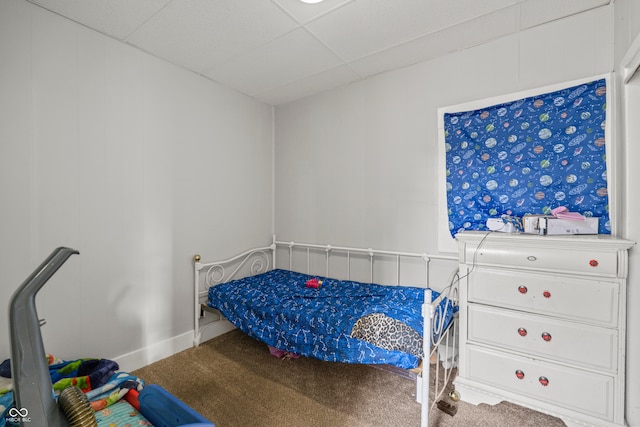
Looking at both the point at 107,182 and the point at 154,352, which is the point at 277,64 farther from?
the point at 154,352

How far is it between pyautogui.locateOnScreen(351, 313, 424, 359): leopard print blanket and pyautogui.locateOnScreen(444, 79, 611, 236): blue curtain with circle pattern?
0.96 meters

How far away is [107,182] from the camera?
2186mm

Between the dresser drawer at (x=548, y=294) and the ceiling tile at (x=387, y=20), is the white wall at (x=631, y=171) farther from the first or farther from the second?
the ceiling tile at (x=387, y=20)

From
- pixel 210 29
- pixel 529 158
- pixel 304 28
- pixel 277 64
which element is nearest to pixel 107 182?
pixel 210 29

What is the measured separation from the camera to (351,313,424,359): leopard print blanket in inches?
68.9

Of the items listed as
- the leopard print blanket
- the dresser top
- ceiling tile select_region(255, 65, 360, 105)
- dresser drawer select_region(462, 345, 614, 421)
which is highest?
ceiling tile select_region(255, 65, 360, 105)

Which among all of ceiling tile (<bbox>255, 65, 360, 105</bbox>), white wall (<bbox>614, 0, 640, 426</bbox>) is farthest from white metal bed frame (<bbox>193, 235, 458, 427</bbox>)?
ceiling tile (<bbox>255, 65, 360, 105</bbox>)

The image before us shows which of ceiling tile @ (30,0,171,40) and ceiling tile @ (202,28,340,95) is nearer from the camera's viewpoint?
ceiling tile @ (30,0,171,40)

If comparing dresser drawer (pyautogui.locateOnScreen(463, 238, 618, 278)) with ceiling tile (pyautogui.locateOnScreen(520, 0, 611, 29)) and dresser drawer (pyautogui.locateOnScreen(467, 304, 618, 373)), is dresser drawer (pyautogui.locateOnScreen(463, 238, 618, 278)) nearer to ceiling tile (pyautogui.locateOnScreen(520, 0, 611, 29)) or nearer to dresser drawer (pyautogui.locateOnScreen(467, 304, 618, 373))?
dresser drawer (pyautogui.locateOnScreen(467, 304, 618, 373))

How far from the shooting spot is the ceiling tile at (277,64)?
2.28 metres

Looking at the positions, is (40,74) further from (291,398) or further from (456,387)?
(456,387)

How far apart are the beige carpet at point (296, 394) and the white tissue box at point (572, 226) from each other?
1.11 meters

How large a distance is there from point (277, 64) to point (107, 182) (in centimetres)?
165

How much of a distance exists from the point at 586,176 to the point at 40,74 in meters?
3.53
